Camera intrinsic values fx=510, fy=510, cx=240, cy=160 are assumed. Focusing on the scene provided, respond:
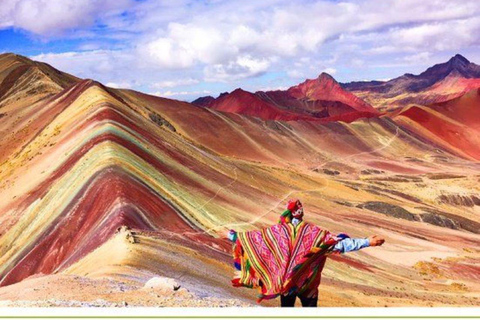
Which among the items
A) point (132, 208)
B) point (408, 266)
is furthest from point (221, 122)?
point (132, 208)

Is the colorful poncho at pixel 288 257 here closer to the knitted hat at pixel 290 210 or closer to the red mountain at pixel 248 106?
the knitted hat at pixel 290 210

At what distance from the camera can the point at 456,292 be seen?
27625 millimetres

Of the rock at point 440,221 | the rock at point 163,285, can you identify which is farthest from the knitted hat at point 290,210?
the rock at point 440,221

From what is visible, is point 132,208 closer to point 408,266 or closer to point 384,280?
point 384,280

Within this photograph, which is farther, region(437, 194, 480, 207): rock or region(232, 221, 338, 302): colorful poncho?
region(437, 194, 480, 207): rock

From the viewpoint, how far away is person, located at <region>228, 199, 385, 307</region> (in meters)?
7.16

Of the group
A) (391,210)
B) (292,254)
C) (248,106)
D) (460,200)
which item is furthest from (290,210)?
(248,106)

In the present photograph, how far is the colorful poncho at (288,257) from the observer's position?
7.18 metres

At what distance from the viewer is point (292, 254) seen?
7195mm

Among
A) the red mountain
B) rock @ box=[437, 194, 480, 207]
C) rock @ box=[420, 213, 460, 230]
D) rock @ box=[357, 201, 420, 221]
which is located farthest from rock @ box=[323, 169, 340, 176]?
the red mountain

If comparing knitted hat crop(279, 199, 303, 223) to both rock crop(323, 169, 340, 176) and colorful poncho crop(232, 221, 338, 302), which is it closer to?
colorful poncho crop(232, 221, 338, 302)

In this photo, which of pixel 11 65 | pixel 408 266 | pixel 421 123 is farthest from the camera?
pixel 421 123

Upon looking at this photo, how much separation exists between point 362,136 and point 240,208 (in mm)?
74671

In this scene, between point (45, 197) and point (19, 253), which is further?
point (45, 197)
